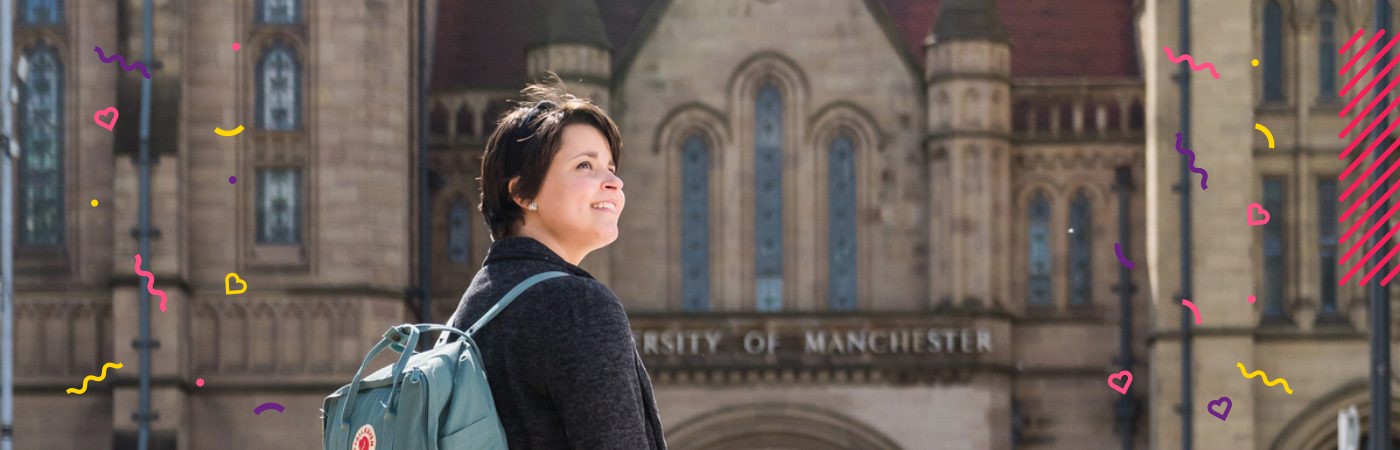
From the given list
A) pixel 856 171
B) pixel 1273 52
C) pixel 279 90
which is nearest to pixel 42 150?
pixel 279 90

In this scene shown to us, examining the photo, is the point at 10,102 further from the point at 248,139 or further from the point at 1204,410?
the point at 1204,410

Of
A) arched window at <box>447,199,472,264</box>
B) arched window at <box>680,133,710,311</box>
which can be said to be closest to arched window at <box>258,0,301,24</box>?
arched window at <box>447,199,472,264</box>

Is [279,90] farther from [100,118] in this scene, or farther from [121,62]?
[100,118]

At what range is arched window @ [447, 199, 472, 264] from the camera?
3189 centimetres

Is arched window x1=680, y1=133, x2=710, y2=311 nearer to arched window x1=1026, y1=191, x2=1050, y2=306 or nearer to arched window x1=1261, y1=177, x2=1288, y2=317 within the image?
arched window x1=1026, y1=191, x2=1050, y2=306

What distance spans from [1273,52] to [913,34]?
15.7ft

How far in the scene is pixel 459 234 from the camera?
31984 millimetres

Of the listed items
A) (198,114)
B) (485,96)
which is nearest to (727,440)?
(485,96)

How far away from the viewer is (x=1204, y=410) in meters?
29.7

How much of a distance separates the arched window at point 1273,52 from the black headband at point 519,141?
84.4 feet

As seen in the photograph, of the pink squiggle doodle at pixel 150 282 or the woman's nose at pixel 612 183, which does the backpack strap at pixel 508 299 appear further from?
the pink squiggle doodle at pixel 150 282

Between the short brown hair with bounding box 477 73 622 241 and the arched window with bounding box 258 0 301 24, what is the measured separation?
983 inches

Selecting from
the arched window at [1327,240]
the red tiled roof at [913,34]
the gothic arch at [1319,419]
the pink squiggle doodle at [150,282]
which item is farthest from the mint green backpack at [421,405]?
the red tiled roof at [913,34]

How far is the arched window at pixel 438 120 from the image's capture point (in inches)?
1256
